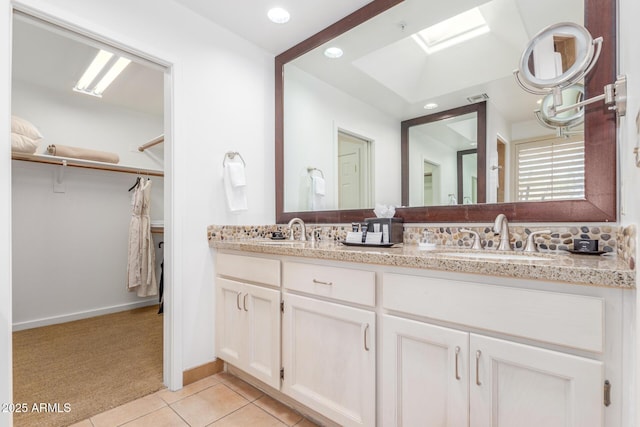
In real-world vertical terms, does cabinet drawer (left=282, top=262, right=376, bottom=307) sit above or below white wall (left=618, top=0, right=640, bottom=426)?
below

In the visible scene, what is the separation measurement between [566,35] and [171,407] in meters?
2.52

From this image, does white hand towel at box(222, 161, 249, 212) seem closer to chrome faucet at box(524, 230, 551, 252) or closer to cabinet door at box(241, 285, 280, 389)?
cabinet door at box(241, 285, 280, 389)

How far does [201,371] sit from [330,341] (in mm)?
1076

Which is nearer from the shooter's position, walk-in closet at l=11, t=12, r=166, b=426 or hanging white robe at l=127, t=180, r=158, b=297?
walk-in closet at l=11, t=12, r=166, b=426

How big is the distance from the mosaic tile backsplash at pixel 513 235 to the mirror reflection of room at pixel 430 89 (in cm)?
15

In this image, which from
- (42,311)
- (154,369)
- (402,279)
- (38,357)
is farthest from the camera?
(42,311)

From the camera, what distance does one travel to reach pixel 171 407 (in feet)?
5.36

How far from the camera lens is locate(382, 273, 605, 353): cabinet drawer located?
0.80 meters

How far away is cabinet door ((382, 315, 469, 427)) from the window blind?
81cm

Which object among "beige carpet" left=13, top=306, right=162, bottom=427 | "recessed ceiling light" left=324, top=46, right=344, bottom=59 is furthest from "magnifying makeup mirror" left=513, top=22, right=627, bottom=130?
"beige carpet" left=13, top=306, right=162, bottom=427

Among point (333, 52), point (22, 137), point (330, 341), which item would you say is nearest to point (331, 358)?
point (330, 341)

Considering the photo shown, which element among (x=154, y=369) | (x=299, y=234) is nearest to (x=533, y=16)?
(x=299, y=234)

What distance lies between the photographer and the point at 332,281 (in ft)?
4.42

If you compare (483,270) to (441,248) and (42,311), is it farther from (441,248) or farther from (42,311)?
(42,311)
